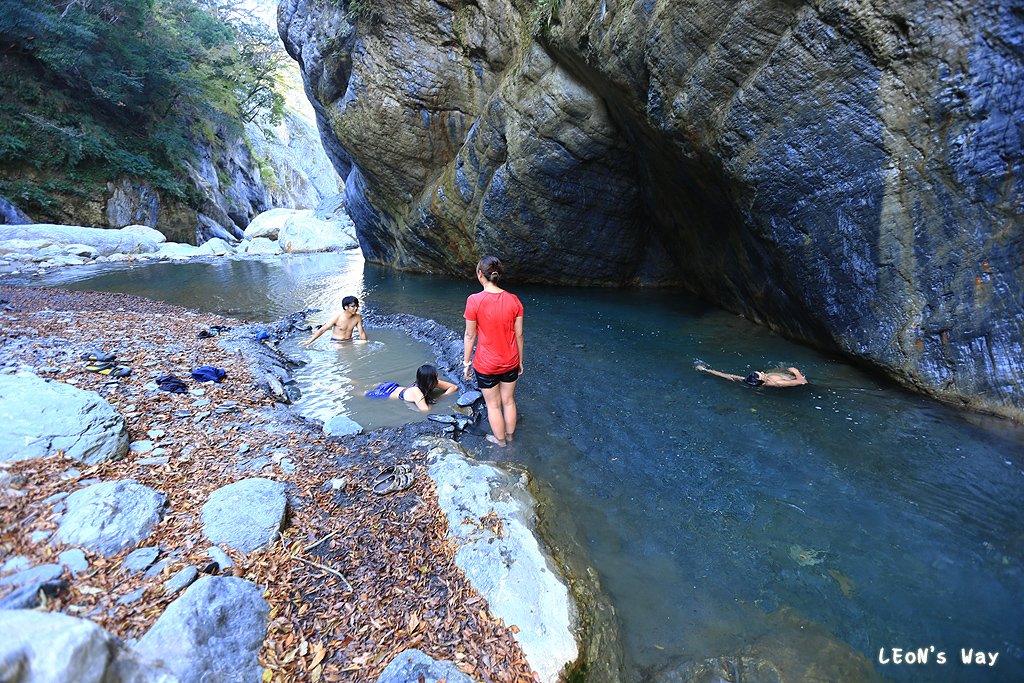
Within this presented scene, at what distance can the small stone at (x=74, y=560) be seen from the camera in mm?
2299

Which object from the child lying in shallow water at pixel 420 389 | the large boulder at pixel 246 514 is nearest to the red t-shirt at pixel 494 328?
the child lying in shallow water at pixel 420 389

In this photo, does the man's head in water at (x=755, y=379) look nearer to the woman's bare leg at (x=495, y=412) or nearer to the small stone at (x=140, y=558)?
the woman's bare leg at (x=495, y=412)

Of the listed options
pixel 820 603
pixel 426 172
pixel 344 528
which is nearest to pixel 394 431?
pixel 344 528

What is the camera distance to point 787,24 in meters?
5.93

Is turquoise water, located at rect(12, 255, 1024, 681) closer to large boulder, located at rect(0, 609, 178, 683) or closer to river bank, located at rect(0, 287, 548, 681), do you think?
river bank, located at rect(0, 287, 548, 681)

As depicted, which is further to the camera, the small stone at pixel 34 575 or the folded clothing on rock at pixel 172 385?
the folded clothing on rock at pixel 172 385

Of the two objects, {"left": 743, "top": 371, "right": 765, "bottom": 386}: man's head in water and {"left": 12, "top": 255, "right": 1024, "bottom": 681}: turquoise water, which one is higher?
{"left": 743, "top": 371, "right": 765, "bottom": 386}: man's head in water

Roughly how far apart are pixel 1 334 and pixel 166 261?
60.3 feet

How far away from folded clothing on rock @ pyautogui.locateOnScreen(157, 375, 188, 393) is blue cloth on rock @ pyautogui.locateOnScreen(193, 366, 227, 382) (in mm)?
382

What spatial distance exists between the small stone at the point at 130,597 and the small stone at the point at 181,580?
0.10 metres

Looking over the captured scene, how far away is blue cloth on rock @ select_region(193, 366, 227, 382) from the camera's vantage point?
579cm

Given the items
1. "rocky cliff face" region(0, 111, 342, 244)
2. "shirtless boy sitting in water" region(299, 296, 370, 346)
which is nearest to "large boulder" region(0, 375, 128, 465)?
"shirtless boy sitting in water" region(299, 296, 370, 346)

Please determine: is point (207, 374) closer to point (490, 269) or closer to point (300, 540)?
point (300, 540)

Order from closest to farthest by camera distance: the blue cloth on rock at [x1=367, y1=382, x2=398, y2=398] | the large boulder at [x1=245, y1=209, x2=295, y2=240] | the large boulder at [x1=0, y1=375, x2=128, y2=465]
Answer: the large boulder at [x1=0, y1=375, x2=128, y2=465] < the blue cloth on rock at [x1=367, y1=382, x2=398, y2=398] < the large boulder at [x1=245, y1=209, x2=295, y2=240]
